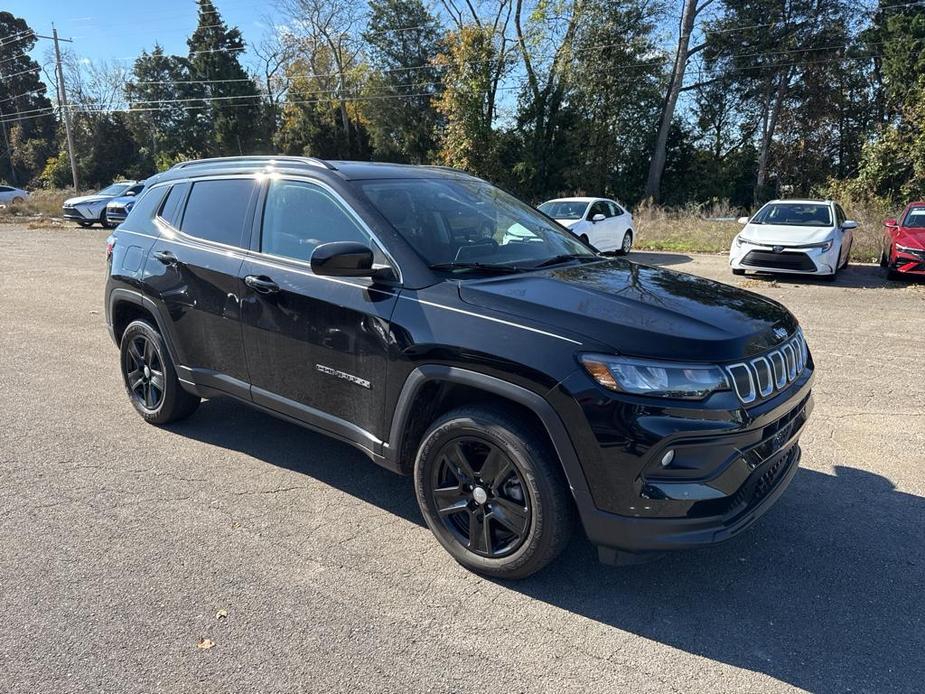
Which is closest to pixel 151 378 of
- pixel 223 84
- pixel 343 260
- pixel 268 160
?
pixel 268 160

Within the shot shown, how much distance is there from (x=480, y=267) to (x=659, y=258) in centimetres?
1342

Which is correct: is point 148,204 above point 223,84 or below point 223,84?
below

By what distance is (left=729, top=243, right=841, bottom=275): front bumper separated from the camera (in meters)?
11.2

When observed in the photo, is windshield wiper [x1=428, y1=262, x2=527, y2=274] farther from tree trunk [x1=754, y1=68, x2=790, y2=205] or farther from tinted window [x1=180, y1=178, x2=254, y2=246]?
tree trunk [x1=754, y1=68, x2=790, y2=205]

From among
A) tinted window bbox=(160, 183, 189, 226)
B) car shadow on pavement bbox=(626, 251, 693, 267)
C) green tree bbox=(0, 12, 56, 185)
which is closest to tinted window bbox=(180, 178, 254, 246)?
tinted window bbox=(160, 183, 189, 226)

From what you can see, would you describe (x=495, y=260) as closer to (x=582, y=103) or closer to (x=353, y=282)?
(x=353, y=282)

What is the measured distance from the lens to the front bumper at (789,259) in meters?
11.2

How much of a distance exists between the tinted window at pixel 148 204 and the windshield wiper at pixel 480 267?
263 cm

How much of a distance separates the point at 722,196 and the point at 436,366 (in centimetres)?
3349

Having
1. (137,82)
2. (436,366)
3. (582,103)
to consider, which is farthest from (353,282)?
(137,82)

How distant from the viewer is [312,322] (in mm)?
3314

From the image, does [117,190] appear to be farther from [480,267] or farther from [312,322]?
[480,267]

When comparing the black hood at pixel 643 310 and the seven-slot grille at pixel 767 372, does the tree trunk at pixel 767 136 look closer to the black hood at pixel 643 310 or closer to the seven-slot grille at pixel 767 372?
the black hood at pixel 643 310

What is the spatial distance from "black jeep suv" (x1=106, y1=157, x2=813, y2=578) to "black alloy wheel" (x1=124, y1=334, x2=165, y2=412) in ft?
0.82
